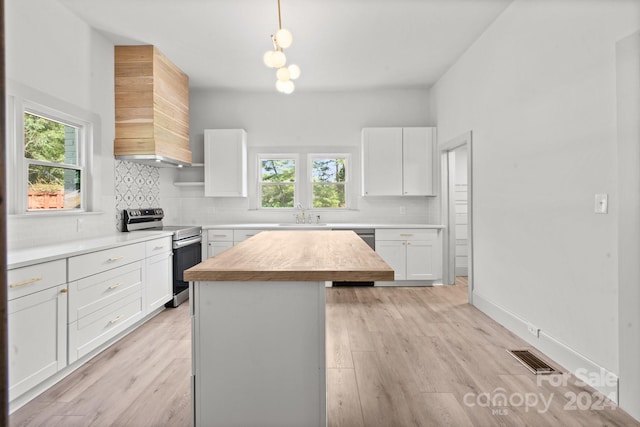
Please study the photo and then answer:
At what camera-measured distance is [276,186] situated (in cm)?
530

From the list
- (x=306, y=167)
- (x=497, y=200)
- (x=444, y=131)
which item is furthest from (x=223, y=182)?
(x=497, y=200)

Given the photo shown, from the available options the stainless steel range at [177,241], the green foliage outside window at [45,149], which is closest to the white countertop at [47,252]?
the green foliage outside window at [45,149]

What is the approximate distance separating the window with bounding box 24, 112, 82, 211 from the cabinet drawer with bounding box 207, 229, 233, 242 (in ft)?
5.41

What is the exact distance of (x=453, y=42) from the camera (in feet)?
12.0

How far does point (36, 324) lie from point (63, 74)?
223 cm

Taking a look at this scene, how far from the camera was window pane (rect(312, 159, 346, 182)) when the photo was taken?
17.4ft

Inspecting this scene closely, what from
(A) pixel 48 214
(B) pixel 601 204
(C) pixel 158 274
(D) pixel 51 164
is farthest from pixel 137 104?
(B) pixel 601 204

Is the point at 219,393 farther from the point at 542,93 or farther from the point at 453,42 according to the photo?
A: the point at 453,42

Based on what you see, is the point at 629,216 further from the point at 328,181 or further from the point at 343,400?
the point at 328,181

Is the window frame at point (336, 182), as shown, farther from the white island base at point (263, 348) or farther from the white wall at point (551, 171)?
the white island base at point (263, 348)

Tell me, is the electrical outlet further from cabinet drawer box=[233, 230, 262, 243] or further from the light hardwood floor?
cabinet drawer box=[233, 230, 262, 243]

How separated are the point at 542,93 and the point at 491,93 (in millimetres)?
807

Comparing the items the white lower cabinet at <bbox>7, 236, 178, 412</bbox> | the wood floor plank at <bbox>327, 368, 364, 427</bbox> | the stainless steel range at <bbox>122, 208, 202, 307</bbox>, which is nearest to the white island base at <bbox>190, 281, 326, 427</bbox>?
the wood floor plank at <bbox>327, 368, 364, 427</bbox>

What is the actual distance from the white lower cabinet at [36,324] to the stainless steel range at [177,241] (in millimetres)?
1610
